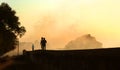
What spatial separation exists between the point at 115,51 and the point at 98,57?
5.56ft

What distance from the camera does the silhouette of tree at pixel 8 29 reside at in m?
71.1

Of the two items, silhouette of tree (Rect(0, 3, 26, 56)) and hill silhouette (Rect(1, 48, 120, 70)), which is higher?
silhouette of tree (Rect(0, 3, 26, 56))

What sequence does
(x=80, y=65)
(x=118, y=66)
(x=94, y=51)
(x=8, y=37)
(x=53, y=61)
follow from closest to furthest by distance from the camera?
1. (x=118, y=66)
2. (x=94, y=51)
3. (x=80, y=65)
4. (x=53, y=61)
5. (x=8, y=37)

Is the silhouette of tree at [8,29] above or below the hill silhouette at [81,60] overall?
above

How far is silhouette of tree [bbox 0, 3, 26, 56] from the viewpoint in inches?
2798

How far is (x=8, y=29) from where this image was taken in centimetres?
7688

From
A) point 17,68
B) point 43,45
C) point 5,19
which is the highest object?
point 5,19

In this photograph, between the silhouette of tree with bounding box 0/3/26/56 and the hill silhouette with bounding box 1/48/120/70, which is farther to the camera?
the silhouette of tree with bounding box 0/3/26/56

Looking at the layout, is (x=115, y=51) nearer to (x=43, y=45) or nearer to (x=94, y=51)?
(x=94, y=51)

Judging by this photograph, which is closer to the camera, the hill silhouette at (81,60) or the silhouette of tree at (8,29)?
the hill silhouette at (81,60)

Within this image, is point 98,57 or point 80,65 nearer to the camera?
point 98,57

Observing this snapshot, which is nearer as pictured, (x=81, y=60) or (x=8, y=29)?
(x=81, y=60)

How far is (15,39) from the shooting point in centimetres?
7631

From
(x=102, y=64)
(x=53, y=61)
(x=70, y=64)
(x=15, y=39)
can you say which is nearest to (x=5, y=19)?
(x=15, y=39)
